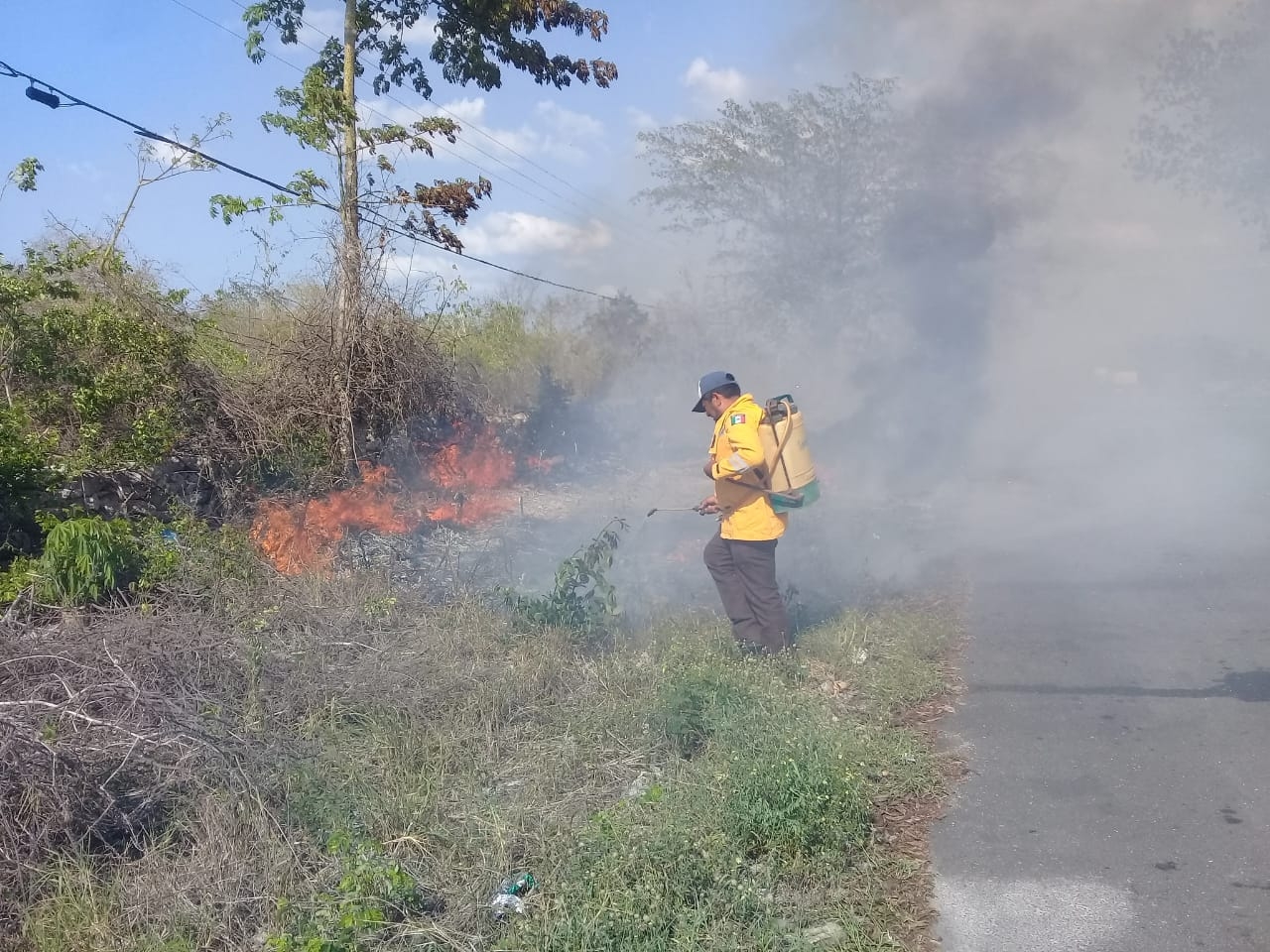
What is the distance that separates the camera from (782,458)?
18.7 feet

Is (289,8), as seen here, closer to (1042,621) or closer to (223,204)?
(223,204)

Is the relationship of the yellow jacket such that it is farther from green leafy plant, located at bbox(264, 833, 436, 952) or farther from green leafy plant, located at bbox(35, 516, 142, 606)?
green leafy plant, located at bbox(35, 516, 142, 606)

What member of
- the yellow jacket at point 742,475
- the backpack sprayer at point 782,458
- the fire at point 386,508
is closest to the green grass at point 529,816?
the yellow jacket at point 742,475

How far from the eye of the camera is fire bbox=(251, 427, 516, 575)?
7430mm

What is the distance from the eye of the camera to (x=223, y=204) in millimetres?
9539

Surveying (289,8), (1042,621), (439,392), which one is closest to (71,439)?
(439,392)

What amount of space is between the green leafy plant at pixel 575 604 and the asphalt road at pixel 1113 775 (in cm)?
197

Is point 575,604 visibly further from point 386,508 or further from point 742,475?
point 386,508

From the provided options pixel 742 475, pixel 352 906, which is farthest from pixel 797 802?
pixel 742 475

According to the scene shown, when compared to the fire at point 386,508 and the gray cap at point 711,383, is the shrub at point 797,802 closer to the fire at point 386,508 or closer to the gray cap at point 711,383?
the gray cap at point 711,383

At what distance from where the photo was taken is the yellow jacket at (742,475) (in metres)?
5.56

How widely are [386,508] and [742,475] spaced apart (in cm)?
418

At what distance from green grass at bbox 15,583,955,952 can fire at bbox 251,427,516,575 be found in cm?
203

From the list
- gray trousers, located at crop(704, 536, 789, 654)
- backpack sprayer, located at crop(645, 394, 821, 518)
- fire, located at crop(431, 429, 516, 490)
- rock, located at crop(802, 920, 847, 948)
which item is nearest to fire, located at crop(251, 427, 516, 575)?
fire, located at crop(431, 429, 516, 490)
